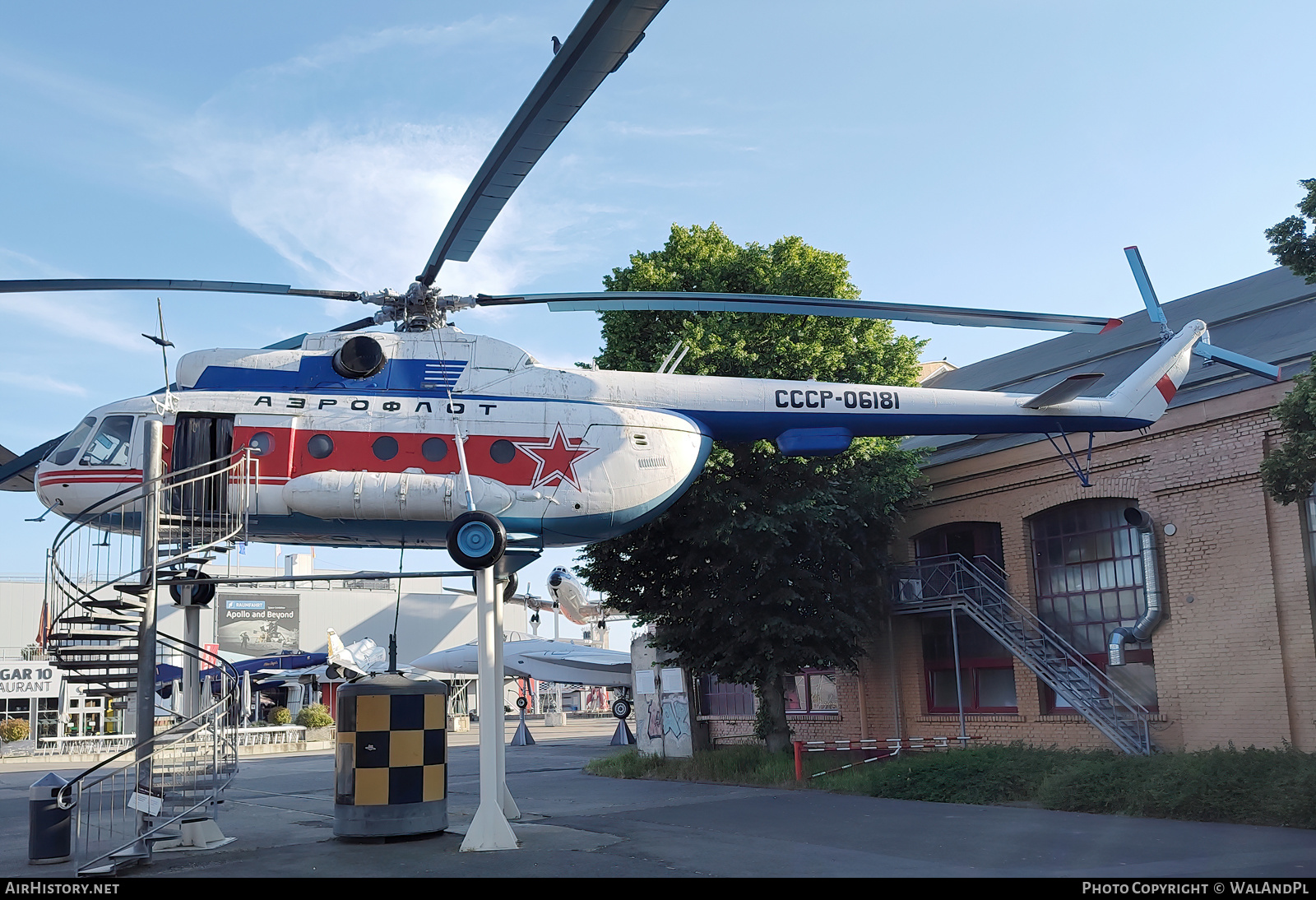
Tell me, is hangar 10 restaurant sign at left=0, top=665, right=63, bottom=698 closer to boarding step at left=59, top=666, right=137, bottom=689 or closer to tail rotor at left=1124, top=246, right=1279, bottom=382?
boarding step at left=59, top=666, right=137, bottom=689

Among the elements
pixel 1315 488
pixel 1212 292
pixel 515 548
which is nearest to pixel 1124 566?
pixel 1315 488

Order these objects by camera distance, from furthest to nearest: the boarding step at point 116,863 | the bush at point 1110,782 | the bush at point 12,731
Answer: the bush at point 12,731
the bush at point 1110,782
the boarding step at point 116,863

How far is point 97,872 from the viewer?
11188 mm

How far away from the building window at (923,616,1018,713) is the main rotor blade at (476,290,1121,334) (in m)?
10.8

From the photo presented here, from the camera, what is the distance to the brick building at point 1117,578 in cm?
1755

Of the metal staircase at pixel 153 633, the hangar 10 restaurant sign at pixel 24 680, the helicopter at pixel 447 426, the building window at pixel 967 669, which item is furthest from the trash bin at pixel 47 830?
the hangar 10 restaurant sign at pixel 24 680

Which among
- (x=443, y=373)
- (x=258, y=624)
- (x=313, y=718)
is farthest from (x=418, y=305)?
(x=258, y=624)

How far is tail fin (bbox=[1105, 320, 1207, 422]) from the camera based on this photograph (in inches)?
640

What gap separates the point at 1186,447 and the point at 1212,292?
29.1 feet

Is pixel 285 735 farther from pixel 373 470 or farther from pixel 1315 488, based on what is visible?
pixel 1315 488

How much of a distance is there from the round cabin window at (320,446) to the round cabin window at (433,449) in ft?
3.85

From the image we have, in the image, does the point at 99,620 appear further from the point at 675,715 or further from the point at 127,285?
the point at 675,715

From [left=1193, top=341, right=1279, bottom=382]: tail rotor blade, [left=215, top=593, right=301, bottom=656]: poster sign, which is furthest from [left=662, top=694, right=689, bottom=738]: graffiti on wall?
[left=215, top=593, right=301, bottom=656]: poster sign

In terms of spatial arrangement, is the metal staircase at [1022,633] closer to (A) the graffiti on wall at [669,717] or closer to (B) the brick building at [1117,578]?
(B) the brick building at [1117,578]
